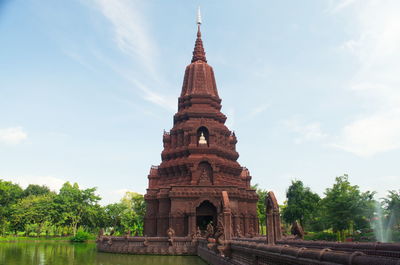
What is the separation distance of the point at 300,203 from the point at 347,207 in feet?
49.7

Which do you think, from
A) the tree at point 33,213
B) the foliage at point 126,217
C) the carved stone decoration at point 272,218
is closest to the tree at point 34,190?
the tree at point 33,213

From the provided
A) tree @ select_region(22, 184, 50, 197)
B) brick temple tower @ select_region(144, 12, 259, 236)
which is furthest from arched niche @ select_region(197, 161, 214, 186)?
tree @ select_region(22, 184, 50, 197)

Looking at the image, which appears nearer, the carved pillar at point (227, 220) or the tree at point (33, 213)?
the carved pillar at point (227, 220)

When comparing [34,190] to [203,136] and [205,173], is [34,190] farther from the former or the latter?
[205,173]

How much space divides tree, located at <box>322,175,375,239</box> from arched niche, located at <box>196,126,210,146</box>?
15.9m

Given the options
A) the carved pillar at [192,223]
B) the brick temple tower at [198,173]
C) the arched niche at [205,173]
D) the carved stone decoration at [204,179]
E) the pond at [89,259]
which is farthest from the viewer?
the arched niche at [205,173]

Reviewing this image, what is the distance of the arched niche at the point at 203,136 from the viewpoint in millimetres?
33500

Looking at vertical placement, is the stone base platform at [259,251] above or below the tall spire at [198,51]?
below

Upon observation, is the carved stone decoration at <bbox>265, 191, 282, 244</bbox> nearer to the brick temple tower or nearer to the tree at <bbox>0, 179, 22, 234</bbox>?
the brick temple tower

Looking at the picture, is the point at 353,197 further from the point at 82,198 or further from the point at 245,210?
the point at 82,198

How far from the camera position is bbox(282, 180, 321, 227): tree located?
162 ft

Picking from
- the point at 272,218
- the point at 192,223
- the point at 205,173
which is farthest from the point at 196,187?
the point at 272,218

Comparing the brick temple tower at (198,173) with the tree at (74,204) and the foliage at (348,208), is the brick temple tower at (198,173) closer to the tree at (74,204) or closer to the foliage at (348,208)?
the foliage at (348,208)

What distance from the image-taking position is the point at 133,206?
232 feet
